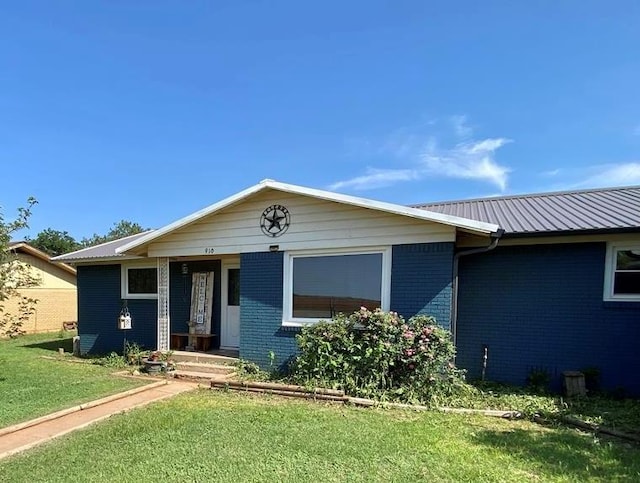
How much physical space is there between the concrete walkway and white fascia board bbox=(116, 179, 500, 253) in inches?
141

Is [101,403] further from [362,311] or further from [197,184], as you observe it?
[197,184]

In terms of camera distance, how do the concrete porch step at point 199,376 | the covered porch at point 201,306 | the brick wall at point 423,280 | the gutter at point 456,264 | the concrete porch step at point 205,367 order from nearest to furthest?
the gutter at point 456,264 → the brick wall at point 423,280 → the concrete porch step at point 199,376 → the concrete porch step at point 205,367 → the covered porch at point 201,306

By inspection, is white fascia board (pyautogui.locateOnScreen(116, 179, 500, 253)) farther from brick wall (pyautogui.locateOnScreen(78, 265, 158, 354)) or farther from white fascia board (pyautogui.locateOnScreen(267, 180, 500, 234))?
brick wall (pyautogui.locateOnScreen(78, 265, 158, 354))

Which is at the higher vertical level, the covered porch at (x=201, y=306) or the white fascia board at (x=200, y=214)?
the white fascia board at (x=200, y=214)

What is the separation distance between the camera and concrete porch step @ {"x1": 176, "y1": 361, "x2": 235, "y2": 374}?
28.0 ft

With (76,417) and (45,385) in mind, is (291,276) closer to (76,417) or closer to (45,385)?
(76,417)

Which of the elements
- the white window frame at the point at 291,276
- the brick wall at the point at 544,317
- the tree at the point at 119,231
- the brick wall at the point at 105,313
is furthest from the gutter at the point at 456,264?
the tree at the point at 119,231

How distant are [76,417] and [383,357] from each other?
4809 millimetres

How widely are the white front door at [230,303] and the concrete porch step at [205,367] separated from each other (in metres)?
1.50

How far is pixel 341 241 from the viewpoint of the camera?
791 centimetres

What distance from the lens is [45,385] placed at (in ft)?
25.6

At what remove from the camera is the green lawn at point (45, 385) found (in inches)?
245

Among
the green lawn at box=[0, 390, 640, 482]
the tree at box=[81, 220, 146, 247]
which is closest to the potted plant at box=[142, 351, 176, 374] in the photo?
the green lawn at box=[0, 390, 640, 482]

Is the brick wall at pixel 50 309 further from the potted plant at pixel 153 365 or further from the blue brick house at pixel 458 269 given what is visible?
the potted plant at pixel 153 365
